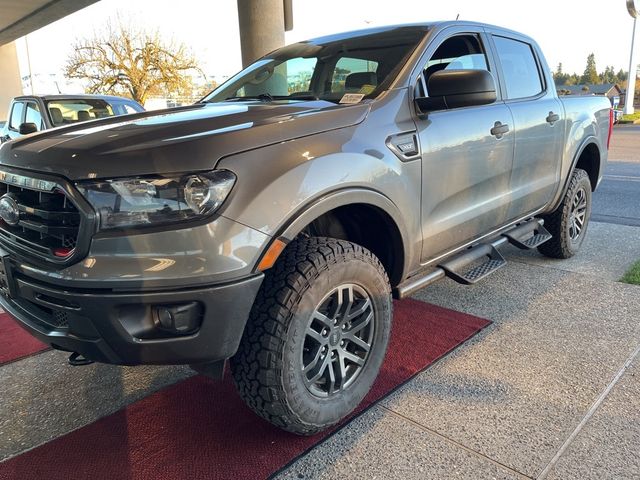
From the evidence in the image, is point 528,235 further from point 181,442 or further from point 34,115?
point 34,115

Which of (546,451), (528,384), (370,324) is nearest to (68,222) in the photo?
(370,324)

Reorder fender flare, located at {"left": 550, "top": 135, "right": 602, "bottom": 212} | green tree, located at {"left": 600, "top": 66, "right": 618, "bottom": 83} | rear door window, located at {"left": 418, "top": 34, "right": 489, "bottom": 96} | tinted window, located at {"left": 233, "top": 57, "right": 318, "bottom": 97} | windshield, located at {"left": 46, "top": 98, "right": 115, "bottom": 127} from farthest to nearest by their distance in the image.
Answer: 1. green tree, located at {"left": 600, "top": 66, "right": 618, "bottom": 83}
2. windshield, located at {"left": 46, "top": 98, "right": 115, "bottom": 127}
3. fender flare, located at {"left": 550, "top": 135, "right": 602, "bottom": 212}
4. tinted window, located at {"left": 233, "top": 57, "right": 318, "bottom": 97}
5. rear door window, located at {"left": 418, "top": 34, "right": 489, "bottom": 96}

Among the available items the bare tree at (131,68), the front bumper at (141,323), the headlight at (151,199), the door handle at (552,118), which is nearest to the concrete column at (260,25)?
the door handle at (552,118)

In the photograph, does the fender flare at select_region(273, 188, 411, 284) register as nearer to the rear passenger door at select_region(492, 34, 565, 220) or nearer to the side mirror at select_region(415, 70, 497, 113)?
the side mirror at select_region(415, 70, 497, 113)

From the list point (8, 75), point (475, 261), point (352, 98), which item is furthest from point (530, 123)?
point (8, 75)

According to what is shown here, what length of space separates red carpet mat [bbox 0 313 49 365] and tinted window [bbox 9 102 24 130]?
725cm

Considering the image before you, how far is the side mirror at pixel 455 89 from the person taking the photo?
9.07 feet

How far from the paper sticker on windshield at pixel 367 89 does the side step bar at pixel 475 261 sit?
106cm

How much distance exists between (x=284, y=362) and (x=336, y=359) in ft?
1.29

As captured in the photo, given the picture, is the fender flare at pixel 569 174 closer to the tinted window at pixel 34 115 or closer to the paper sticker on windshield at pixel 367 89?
the paper sticker on windshield at pixel 367 89

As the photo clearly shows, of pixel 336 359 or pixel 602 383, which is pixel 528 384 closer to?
pixel 602 383

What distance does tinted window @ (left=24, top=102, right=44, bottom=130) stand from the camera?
29.5 feet

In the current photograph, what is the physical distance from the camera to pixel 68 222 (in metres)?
2.01

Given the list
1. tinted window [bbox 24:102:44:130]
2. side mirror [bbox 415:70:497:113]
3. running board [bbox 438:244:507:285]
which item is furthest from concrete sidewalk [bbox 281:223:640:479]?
tinted window [bbox 24:102:44:130]
